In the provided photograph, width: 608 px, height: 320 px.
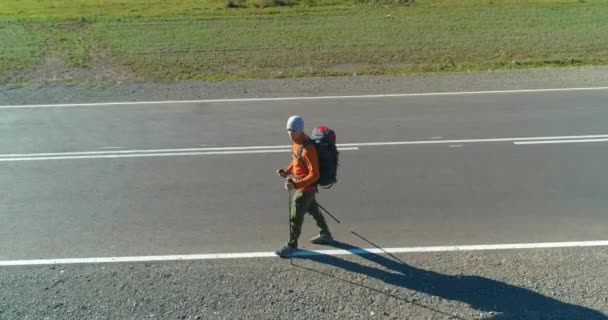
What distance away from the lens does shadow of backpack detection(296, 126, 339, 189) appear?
650 centimetres

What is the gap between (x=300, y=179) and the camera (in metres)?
6.62

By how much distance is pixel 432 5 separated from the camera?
3116 cm

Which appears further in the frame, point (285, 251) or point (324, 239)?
point (324, 239)

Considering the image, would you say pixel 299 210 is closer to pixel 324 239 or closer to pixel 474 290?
pixel 324 239

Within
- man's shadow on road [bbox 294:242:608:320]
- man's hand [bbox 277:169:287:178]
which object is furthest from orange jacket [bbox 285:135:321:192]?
man's shadow on road [bbox 294:242:608:320]

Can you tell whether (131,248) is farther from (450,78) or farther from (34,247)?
(450,78)

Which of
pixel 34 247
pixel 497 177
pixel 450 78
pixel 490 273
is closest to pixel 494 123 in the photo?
pixel 497 177

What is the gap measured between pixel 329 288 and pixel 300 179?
3.85 feet

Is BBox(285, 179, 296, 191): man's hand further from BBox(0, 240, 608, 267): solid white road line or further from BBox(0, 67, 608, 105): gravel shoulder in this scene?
BBox(0, 67, 608, 105): gravel shoulder

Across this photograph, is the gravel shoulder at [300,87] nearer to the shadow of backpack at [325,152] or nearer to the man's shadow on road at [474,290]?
the shadow of backpack at [325,152]

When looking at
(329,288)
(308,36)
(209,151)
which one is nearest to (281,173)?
(329,288)

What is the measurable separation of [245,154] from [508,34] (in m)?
17.1

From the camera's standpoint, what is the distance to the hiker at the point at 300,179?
21.2 feet

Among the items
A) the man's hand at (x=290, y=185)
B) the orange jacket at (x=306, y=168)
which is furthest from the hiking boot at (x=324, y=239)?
the man's hand at (x=290, y=185)
